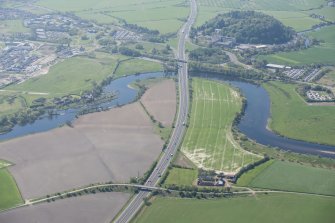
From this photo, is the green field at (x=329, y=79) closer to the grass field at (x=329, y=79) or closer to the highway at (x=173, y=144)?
the grass field at (x=329, y=79)

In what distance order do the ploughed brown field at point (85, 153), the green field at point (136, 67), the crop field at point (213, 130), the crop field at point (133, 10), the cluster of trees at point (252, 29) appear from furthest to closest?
the crop field at point (133, 10) < the cluster of trees at point (252, 29) < the green field at point (136, 67) < the crop field at point (213, 130) < the ploughed brown field at point (85, 153)

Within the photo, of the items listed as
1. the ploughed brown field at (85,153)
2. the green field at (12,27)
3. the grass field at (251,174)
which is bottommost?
the ploughed brown field at (85,153)

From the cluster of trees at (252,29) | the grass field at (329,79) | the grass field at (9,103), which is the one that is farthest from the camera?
the cluster of trees at (252,29)

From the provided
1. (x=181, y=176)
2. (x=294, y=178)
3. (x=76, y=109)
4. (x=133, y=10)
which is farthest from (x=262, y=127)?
(x=133, y=10)

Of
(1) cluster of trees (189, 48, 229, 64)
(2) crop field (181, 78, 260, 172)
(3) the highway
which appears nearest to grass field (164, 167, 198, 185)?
(3) the highway

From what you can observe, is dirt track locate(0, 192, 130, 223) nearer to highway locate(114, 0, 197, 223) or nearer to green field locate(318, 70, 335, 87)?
highway locate(114, 0, 197, 223)

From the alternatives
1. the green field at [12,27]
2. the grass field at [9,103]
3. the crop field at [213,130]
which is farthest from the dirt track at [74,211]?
the green field at [12,27]

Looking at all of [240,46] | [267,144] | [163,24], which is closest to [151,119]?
[267,144]
